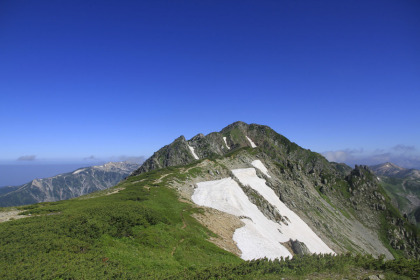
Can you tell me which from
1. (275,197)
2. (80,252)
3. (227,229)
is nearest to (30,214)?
(80,252)

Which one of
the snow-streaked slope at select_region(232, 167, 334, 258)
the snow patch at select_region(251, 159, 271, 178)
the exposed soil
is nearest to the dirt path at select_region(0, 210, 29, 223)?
the exposed soil

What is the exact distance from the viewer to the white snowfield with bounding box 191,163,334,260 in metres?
34.8

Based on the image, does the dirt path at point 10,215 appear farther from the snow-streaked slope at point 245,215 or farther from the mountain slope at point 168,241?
the snow-streaked slope at point 245,215

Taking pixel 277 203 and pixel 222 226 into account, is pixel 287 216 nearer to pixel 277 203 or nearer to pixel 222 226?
pixel 277 203

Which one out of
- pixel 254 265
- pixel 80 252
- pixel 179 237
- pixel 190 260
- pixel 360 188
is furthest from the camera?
pixel 360 188

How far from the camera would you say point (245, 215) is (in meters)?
49.8

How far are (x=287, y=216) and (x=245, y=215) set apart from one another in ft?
102

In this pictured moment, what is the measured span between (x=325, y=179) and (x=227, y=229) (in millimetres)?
152437

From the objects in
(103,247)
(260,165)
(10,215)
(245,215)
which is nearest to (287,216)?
(245,215)

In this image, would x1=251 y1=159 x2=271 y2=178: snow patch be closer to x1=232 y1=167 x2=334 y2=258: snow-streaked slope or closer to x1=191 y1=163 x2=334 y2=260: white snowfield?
x1=232 y1=167 x2=334 y2=258: snow-streaked slope

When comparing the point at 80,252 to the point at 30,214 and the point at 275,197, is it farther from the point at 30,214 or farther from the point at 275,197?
the point at 275,197

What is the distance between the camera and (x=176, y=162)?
141 metres

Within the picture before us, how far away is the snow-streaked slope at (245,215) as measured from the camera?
34.3 m

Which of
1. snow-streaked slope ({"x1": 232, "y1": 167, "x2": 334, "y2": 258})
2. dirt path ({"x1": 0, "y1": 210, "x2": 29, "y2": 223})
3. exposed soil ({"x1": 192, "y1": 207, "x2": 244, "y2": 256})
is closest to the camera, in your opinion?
dirt path ({"x1": 0, "y1": 210, "x2": 29, "y2": 223})
